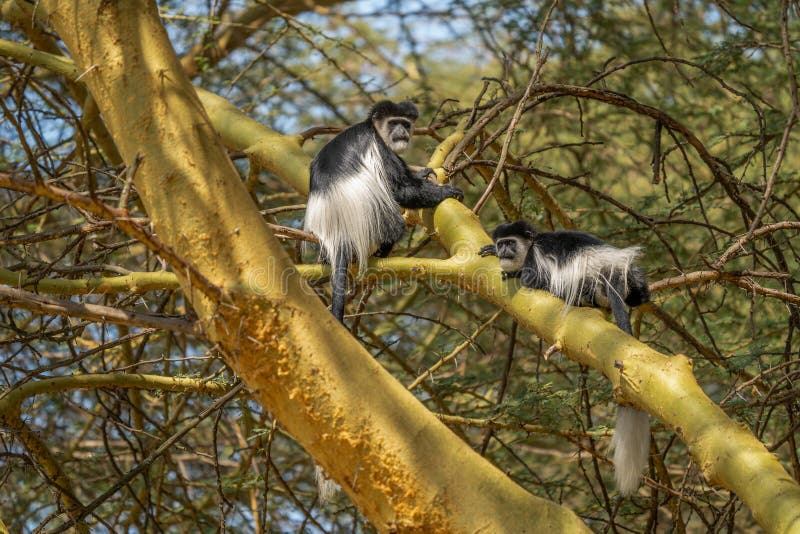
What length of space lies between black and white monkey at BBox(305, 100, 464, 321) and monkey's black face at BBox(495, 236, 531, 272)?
0.91 feet

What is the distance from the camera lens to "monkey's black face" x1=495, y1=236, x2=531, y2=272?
325 cm

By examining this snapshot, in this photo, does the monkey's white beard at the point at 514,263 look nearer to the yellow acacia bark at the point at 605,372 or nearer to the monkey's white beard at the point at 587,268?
the monkey's white beard at the point at 587,268

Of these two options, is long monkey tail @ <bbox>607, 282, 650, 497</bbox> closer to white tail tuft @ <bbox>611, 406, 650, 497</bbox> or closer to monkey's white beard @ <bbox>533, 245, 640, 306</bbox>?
white tail tuft @ <bbox>611, 406, 650, 497</bbox>

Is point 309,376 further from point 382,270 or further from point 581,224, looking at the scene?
point 581,224

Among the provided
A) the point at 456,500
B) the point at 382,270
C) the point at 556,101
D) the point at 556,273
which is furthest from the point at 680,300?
the point at 456,500

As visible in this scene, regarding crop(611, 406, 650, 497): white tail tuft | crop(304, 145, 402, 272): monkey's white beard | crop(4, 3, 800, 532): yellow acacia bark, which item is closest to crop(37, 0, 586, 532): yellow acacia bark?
crop(4, 3, 800, 532): yellow acacia bark

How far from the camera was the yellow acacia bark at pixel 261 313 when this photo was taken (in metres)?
1.71

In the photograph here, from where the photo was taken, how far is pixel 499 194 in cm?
363

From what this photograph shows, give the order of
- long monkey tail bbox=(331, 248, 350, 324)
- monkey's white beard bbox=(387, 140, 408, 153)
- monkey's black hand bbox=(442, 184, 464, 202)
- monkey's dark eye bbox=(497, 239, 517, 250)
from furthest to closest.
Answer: monkey's white beard bbox=(387, 140, 408, 153), monkey's dark eye bbox=(497, 239, 517, 250), monkey's black hand bbox=(442, 184, 464, 202), long monkey tail bbox=(331, 248, 350, 324)

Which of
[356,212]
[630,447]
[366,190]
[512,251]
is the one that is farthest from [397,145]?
[630,447]

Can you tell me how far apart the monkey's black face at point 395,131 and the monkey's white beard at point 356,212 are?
0.59 feet

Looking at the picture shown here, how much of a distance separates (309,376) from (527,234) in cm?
195

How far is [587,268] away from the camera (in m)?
3.38

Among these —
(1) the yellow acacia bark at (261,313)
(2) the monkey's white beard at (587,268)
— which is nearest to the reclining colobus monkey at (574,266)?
(2) the monkey's white beard at (587,268)
